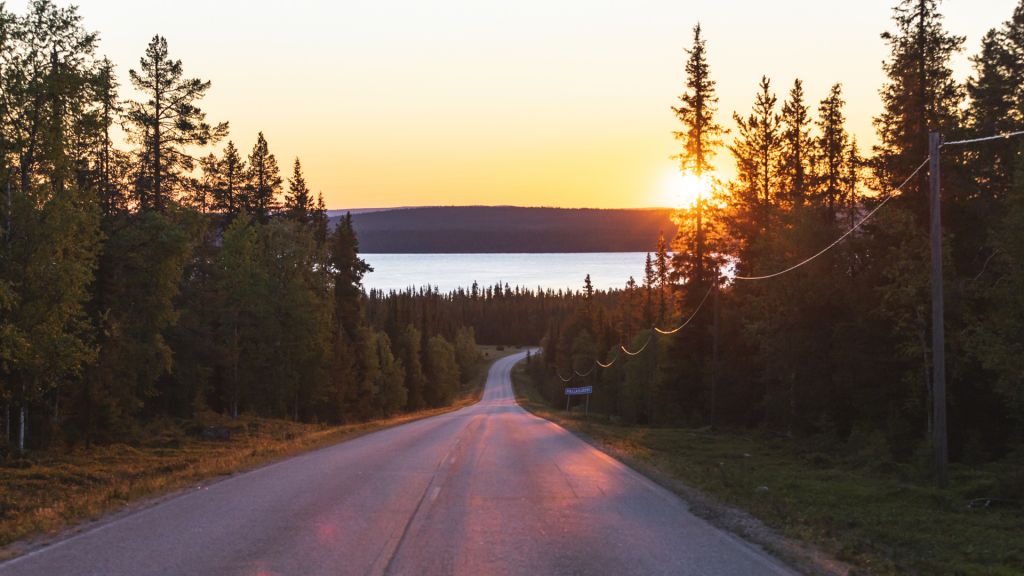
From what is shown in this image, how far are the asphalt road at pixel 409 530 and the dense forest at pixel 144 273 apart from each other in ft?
30.9

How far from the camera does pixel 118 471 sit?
2141cm

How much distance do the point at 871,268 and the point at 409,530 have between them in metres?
29.1

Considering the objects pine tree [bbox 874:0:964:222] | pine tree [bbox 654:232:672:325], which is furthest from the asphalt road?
pine tree [bbox 654:232:672:325]

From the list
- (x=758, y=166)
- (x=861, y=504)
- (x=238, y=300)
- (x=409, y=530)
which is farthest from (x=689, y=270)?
(x=409, y=530)

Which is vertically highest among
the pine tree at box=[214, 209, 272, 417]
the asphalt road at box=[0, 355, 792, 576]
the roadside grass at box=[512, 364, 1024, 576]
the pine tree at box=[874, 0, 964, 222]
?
the pine tree at box=[874, 0, 964, 222]

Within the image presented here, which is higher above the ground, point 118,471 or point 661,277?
point 661,277

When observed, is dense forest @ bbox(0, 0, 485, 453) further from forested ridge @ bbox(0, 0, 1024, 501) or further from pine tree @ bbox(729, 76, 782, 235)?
pine tree @ bbox(729, 76, 782, 235)

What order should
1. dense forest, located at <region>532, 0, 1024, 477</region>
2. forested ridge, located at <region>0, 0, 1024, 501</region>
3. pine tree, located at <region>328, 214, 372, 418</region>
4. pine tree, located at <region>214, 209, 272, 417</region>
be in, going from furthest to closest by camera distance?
pine tree, located at <region>328, 214, 372, 418</region> < pine tree, located at <region>214, 209, 272, 417</region> < dense forest, located at <region>532, 0, 1024, 477</region> < forested ridge, located at <region>0, 0, 1024, 501</region>

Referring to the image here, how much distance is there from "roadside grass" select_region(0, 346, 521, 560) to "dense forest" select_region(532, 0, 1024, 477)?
18.5 m

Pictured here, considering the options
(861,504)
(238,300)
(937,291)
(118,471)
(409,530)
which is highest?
(937,291)

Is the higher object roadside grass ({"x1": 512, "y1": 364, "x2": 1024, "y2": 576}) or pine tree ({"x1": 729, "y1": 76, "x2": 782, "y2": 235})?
pine tree ({"x1": 729, "y1": 76, "x2": 782, "y2": 235})

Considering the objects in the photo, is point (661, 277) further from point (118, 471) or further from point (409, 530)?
point (409, 530)

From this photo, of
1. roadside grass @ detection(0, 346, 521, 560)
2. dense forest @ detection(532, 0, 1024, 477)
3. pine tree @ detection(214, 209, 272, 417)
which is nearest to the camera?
roadside grass @ detection(0, 346, 521, 560)

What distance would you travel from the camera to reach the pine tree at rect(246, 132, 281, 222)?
199 feet
